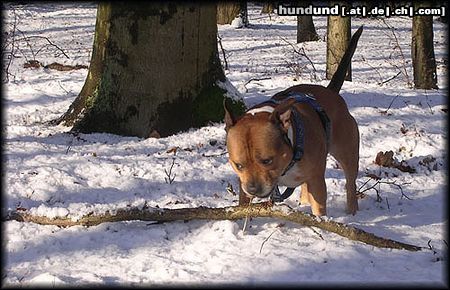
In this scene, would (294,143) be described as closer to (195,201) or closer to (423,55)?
(195,201)

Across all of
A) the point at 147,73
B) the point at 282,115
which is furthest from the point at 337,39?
the point at 282,115

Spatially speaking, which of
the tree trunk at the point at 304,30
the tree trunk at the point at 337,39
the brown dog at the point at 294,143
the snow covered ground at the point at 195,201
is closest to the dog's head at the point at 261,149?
the brown dog at the point at 294,143

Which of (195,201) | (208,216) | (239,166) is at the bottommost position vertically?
(195,201)

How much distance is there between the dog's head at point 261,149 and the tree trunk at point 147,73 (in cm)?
257

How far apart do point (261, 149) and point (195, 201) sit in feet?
4.08

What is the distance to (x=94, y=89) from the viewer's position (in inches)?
257

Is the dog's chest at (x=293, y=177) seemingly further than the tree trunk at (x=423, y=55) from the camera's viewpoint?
No

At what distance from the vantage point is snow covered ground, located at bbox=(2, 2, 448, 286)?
3.49 m

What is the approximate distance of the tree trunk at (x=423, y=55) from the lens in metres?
10.6

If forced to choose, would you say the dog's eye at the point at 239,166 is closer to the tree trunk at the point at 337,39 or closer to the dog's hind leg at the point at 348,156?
the dog's hind leg at the point at 348,156

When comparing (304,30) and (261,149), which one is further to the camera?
(304,30)

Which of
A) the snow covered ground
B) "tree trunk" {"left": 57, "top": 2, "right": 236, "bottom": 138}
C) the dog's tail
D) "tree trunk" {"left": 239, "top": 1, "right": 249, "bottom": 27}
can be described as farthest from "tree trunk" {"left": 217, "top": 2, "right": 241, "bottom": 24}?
the dog's tail

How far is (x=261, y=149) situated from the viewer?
3775mm

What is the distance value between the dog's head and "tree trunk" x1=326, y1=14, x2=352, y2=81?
7.09 metres
